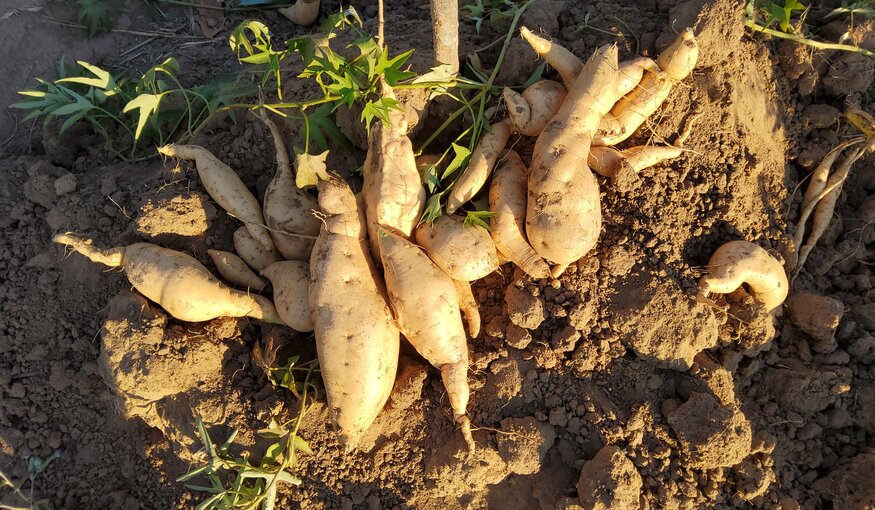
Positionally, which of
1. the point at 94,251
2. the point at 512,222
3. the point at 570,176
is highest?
the point at 570,176

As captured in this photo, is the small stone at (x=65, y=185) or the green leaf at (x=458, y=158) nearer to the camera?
the green leaf at (x=458, y=158)

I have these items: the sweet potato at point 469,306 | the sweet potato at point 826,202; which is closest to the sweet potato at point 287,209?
the sweet potato at point 469,306

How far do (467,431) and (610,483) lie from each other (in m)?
0.62

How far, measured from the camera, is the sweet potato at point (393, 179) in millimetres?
2361

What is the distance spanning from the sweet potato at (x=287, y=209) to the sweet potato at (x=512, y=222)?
2.93ft

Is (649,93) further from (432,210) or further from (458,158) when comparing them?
(432,210)

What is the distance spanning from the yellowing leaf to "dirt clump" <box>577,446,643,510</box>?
5.79ft

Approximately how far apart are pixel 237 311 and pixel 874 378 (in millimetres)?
3071

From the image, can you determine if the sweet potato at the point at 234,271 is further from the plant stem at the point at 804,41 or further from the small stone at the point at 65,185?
the plant stem at the point at 804,41

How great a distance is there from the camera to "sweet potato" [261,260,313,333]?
2432 mm

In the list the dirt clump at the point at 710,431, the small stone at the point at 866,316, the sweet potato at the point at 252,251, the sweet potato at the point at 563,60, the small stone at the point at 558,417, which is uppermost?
the sweet potato at the point at 563,60

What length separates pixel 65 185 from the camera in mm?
2674

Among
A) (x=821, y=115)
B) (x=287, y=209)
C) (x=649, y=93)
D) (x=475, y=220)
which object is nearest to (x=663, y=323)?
(x=475, y=220)

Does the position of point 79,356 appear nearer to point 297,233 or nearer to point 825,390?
point 297,233
